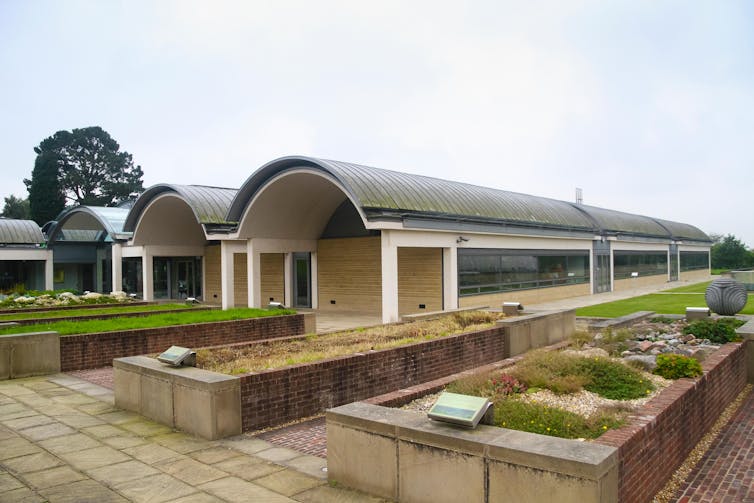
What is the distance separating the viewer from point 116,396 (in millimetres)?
9148

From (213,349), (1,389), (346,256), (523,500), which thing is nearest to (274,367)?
(213,349)

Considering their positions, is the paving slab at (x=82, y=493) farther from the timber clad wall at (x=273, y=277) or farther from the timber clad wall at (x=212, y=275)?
the timber clad wall at (x=212, y=275)

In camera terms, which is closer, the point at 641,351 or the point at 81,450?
the point at 81,450

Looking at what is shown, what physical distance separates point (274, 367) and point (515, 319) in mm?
6844

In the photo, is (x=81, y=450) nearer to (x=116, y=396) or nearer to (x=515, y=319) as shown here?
(x=116, y=396)

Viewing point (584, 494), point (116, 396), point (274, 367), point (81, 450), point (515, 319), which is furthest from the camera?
point (515, 319)

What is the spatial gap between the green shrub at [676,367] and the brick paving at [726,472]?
2.93ft

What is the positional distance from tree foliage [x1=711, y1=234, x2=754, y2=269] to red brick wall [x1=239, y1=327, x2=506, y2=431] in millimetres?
64151

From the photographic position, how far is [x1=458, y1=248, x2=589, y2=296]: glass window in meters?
22.8

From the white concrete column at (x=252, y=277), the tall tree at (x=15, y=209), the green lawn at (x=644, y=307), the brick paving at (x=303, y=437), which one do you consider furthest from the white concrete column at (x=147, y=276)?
the tall tree at (x=15, y=209)

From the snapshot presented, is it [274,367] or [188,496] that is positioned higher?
[274,367]

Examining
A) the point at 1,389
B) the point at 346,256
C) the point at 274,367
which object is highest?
the point at 346,256

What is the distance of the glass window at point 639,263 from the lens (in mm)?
37844

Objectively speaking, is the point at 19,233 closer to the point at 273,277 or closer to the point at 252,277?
the point at 273,277
